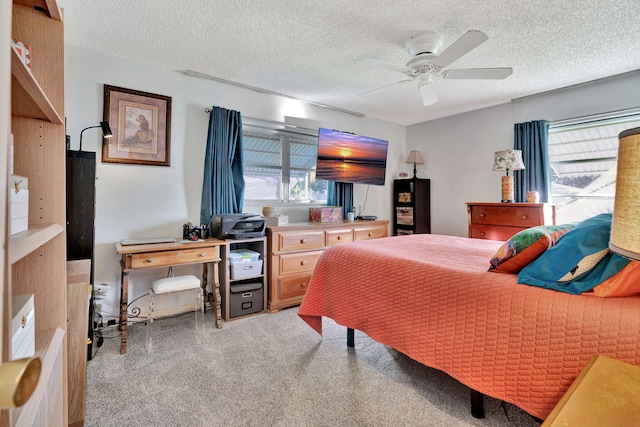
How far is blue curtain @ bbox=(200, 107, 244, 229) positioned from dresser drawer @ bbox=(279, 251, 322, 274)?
80 cm

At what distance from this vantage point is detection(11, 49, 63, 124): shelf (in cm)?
67

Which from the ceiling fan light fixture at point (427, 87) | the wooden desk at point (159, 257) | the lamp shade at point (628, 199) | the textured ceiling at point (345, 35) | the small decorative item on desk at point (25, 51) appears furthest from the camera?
the ceiling fan light fixture at point (427, 87)

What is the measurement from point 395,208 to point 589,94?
8.87ft

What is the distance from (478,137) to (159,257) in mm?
4256

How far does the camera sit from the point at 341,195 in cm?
424

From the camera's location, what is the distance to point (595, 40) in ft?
7.80

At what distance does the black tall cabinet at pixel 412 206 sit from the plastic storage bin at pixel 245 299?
2.72 meters

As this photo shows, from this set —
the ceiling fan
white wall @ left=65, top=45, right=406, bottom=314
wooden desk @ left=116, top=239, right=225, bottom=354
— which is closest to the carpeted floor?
wooden desk @ left=116, top=239, right=225, bottom=354

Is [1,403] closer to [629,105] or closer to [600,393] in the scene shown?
[600,393]

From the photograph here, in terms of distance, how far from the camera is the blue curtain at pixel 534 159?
3.52 m

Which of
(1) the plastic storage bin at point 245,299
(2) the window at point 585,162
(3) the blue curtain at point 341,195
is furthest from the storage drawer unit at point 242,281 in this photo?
(2) the window at point 585,162

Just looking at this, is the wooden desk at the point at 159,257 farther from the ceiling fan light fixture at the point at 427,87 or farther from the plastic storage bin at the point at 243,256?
the ceiling fan light fixture at the point at 427,87

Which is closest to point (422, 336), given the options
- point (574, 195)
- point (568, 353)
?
point (568, 353)

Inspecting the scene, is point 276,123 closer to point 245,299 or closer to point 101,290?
point 245,299
